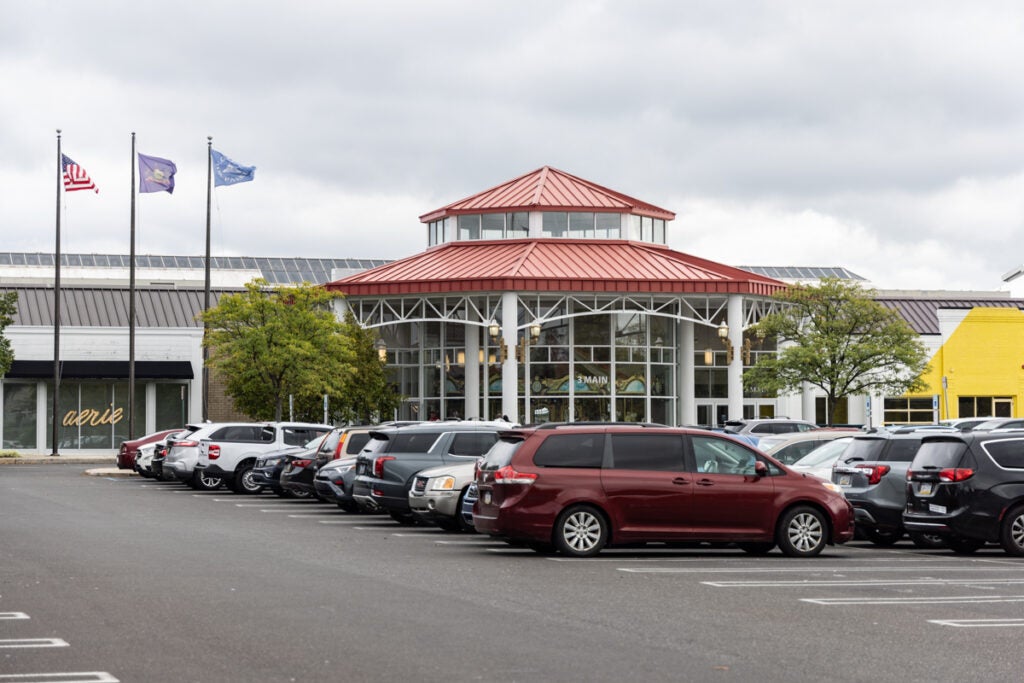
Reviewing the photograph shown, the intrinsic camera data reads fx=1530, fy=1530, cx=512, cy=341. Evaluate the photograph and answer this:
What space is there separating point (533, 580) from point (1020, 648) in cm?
589

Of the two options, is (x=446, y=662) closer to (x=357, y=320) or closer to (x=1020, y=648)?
(x=1020, y=648)

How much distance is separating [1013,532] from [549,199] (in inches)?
1639

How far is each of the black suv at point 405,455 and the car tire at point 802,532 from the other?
20.9 ft

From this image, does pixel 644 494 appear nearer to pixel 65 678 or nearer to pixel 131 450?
pixel 65 678

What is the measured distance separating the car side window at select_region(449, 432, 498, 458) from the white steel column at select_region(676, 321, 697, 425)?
3478cm

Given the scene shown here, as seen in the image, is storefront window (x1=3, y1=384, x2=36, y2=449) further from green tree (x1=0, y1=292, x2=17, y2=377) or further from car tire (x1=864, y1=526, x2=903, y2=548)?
car tire (x1=864, y1=526, x2=903, y2=548)

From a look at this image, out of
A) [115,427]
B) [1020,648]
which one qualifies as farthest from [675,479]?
[115,427]

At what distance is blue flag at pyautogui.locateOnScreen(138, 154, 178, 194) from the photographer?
54.8m

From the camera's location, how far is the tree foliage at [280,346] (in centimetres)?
4922

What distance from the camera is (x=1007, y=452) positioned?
65.7 feet

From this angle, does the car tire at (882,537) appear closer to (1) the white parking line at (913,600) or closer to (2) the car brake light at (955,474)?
(2) the car brake light at (955,474)

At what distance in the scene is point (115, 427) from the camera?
64.1 m

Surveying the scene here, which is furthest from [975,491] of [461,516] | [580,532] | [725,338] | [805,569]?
[725,338]

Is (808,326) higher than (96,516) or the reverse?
higher
